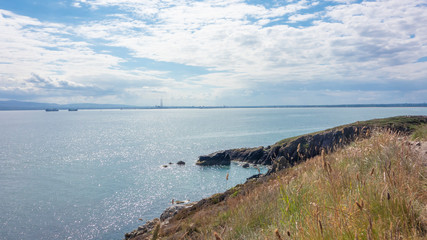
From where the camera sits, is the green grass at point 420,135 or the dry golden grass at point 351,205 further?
the green grass at point 420,135

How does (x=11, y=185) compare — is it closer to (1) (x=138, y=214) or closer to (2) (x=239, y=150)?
(1) (x=138, y=214)

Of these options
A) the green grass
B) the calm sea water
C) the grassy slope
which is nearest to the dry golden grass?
the grassy slope

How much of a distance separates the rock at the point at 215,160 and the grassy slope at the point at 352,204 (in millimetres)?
47486

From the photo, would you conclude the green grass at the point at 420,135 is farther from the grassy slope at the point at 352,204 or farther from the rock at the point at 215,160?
the rock at the point at 215,160

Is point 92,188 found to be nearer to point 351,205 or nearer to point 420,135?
point 420,135

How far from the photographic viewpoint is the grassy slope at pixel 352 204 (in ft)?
11.8

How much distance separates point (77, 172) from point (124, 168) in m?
8.46

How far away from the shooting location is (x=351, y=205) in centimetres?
411

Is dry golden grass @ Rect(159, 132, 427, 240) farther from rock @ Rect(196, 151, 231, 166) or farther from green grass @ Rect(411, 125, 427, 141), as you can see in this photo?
rock @ Rect(196, 151, 231, 166)

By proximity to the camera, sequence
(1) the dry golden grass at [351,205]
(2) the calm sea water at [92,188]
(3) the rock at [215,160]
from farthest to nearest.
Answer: (3) the rock at [215,160]
(2) the calm sea water at [92,188]
(1) the dry golden grass at [351,205]

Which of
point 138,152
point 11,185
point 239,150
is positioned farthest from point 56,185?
point 239,150

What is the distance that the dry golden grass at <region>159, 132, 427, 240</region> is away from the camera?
3.59 metres

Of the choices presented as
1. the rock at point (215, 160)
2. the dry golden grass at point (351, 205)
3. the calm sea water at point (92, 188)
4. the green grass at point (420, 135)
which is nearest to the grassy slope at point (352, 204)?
the dry golden grass at point (351, 205)

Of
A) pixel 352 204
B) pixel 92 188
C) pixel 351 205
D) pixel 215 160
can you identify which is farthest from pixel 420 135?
pixel 215 160
